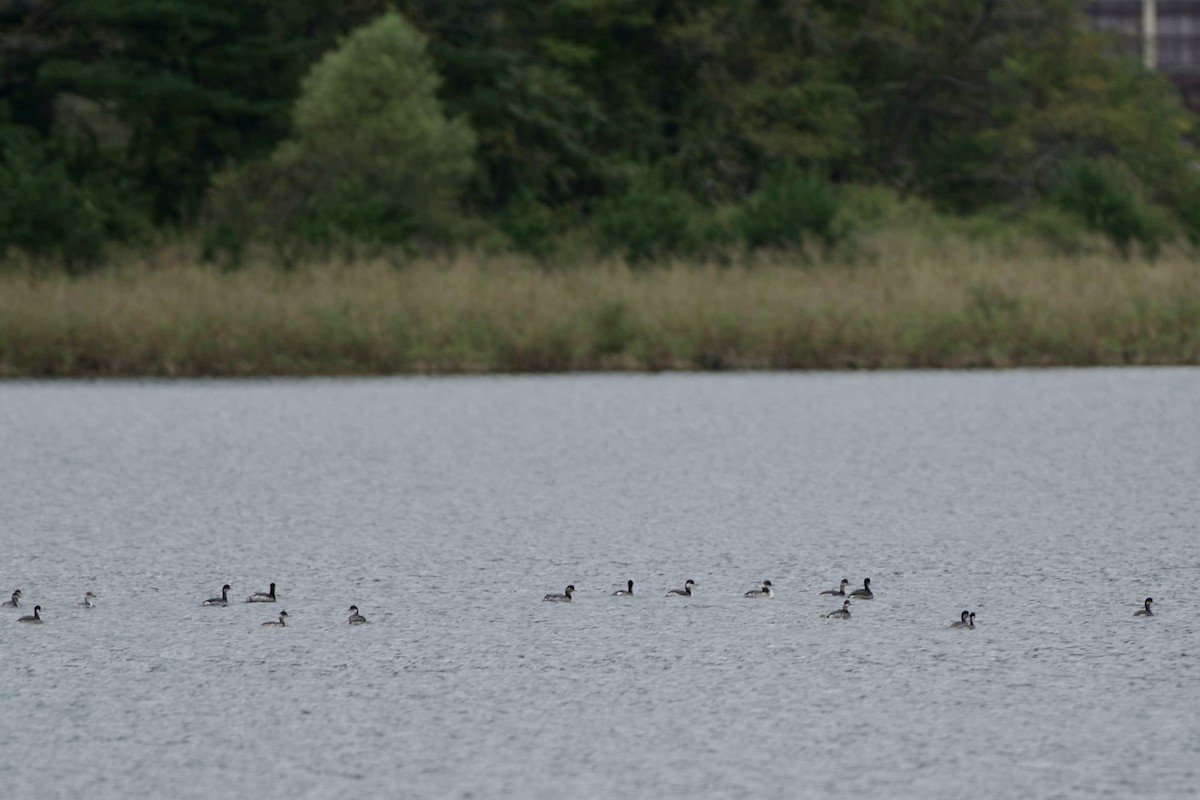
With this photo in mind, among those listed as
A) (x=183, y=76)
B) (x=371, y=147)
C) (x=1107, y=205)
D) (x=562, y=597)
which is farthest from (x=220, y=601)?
(x=183, y=76)

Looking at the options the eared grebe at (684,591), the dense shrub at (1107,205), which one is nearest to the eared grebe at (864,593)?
the eared grebe at (684,591)

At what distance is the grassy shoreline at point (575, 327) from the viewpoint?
2156 cm

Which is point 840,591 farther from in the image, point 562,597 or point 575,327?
point 575,327

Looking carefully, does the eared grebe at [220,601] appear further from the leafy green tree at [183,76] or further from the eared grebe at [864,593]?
the leafy green tree at [183,76]

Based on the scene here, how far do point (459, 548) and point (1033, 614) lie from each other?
3138 mm

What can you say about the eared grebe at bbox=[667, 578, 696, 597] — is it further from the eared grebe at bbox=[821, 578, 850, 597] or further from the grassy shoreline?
the grassy shoreline

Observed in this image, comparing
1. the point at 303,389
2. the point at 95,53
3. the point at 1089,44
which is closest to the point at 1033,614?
the point at 303,389

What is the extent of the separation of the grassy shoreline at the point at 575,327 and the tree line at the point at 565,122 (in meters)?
5.57

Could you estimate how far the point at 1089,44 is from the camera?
1810 inches

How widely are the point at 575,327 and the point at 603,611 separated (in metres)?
14.4

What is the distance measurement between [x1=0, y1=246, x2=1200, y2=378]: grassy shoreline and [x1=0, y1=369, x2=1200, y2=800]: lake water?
5.30 m

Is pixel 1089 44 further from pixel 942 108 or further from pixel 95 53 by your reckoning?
pixel 95 53

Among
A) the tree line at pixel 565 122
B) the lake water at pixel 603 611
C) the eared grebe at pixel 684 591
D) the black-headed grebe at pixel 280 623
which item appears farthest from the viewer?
the tree line at pixel 565 122

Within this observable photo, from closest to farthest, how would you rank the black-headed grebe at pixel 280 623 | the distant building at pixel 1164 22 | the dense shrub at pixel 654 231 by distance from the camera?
1. the black-headed grebe at pixel 280 623
2. the dense shrub at pixel 654 231
3. the distant building at pixel 1164 22
